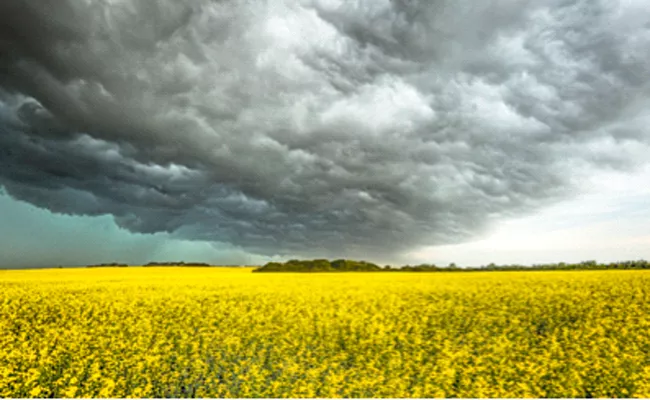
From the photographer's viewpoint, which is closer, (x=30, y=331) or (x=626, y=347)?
(x=626, y=347)

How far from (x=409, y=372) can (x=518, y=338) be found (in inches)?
276

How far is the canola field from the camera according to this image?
14.4 m

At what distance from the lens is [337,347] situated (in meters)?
18.4

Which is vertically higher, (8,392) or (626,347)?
(626,347)

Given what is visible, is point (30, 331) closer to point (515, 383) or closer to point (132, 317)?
point (132, 317)

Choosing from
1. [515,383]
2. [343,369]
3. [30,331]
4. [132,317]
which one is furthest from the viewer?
[132,317]

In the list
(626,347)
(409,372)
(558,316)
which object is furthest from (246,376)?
(558,316)

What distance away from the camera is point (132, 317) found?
24.1 metres

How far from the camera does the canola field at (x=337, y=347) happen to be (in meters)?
14.4

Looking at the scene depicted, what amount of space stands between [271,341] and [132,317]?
992cm

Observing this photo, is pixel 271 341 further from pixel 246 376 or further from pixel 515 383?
pixel 515 383

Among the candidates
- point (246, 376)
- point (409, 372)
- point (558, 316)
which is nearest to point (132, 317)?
point (246, 376)

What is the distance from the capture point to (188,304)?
2850 centimetres

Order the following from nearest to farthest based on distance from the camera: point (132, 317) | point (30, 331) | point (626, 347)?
1. point (626, 347)
2. point (30, 331)
3. point (132, 317)
